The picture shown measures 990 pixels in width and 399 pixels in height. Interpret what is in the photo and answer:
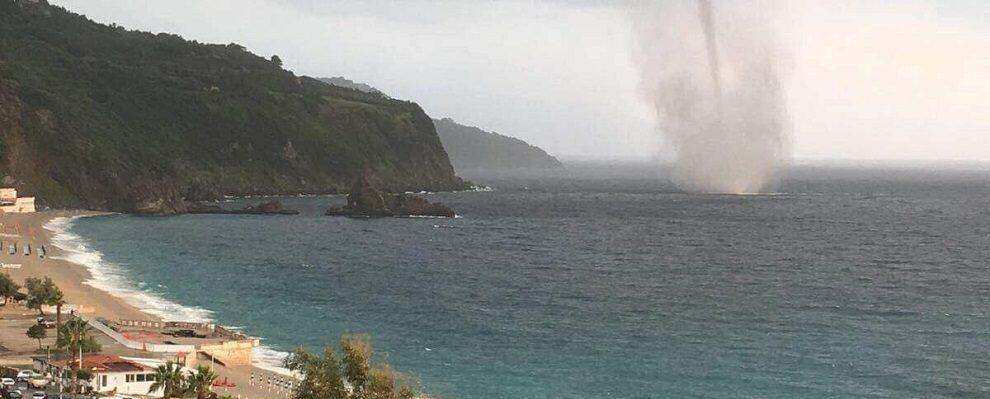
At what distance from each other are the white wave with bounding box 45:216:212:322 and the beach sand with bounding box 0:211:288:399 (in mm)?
895

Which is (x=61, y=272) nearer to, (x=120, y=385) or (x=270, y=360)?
(x=270, y=360)

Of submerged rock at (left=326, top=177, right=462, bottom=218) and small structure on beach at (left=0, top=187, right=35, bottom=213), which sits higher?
small structure on beach at (left=0, top=187, right=35, bottom=213)

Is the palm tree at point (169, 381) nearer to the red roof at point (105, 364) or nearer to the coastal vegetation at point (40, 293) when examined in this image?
the red roof at point (105, 364)

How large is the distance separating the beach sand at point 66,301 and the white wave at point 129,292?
921 millimetres

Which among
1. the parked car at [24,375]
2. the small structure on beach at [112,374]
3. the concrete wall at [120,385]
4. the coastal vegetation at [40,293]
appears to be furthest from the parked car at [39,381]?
→ the coastal vegetation at [40,293]

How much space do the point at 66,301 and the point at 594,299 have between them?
3995 centimetres

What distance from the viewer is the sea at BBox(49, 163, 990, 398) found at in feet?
205

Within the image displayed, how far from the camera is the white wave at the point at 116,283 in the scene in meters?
79.9

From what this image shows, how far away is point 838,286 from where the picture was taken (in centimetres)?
10250

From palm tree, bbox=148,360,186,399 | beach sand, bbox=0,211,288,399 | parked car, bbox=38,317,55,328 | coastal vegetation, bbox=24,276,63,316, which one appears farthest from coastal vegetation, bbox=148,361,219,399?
coastal vegetation, bbox=24,276,63,316

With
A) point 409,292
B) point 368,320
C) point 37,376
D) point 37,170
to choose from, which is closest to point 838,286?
point 409,292

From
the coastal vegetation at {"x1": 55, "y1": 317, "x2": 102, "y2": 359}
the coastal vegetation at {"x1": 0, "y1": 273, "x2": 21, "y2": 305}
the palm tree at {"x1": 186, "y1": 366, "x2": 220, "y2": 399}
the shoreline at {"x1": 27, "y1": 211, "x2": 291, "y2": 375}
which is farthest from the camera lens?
the coastal vegetation at {"x1": 0, "y1": 273, "x2": 21, "y2": 305}

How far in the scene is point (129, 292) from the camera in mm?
89938

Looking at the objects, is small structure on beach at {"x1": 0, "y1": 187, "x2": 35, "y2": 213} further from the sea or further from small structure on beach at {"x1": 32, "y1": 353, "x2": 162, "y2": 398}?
small structure on beach at {"x1": 32, "y1": 353, "x2": 162, "y2": 398}
